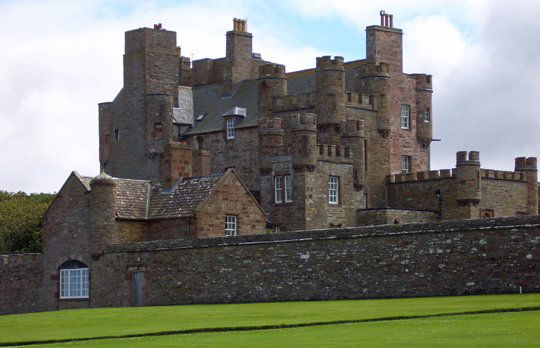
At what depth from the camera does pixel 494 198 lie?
8262 cm

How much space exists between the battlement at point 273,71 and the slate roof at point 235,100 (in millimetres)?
1960

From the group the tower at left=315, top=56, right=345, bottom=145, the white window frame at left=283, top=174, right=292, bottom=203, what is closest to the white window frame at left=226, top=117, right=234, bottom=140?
the tower at left=315, top=56, right=345, bottom=145

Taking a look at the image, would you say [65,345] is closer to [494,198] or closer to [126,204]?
[126,204]

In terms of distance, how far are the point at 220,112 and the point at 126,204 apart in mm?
25957

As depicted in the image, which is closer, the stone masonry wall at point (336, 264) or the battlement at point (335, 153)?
the stone masonry wall at point (336, 264)

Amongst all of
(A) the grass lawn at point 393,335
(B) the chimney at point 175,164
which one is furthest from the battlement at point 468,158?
(A) the grass lawn at point 393,335

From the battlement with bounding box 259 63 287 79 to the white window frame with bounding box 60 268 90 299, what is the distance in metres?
26.5

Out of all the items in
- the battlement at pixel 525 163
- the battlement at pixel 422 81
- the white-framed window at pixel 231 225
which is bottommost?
the white-framed window at pixel 231 225

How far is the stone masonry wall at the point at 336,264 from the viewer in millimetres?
44094

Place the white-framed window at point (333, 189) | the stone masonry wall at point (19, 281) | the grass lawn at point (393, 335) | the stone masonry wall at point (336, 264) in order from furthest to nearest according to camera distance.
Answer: the white-framed window at point (333, 189) → the stone masonry wall at point (19, 281) → the stone masonry wall at point (336, 264) → the grass lawn at point (393, 335)

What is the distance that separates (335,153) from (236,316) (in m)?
38.0

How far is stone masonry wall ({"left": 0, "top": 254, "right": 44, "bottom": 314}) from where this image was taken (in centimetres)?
6259

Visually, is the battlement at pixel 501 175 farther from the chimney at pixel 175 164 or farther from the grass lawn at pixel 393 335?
the grass lawn at pixel 393 335

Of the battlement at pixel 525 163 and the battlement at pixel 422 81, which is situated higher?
the battlement at pixel 422 81
